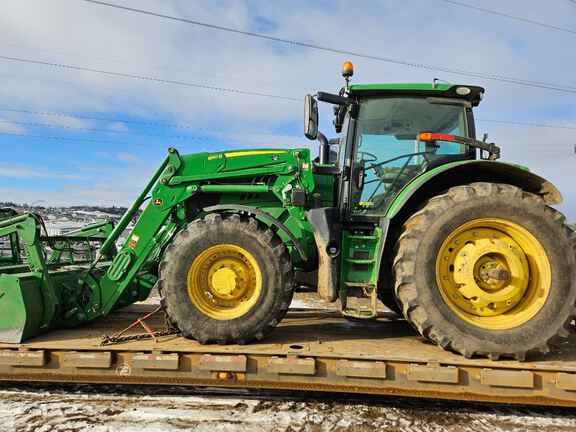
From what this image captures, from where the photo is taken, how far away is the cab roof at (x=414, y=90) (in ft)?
13.2

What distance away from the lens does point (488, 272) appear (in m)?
3.45

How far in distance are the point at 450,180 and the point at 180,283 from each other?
2.78 meters

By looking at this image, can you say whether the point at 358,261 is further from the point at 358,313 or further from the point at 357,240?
the point at 358,313

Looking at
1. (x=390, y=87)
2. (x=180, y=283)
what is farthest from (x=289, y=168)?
(x=180, y=283)

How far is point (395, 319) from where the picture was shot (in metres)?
4.91

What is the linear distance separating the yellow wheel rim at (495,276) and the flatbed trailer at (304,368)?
0.42 meters

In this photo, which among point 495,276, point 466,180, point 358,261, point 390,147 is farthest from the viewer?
point 390,147

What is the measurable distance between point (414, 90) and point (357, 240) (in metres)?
1.63

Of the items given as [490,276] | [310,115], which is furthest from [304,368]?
[310,115]

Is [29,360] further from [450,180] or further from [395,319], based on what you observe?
[450,180]

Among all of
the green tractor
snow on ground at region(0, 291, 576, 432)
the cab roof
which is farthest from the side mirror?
snow on ground at region(0, 291, 576, 432)

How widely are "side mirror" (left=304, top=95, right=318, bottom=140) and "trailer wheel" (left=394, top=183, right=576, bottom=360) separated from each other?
1275 mm

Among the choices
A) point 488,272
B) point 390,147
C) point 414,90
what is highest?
point 414,90

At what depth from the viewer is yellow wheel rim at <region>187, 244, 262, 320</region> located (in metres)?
3.69
